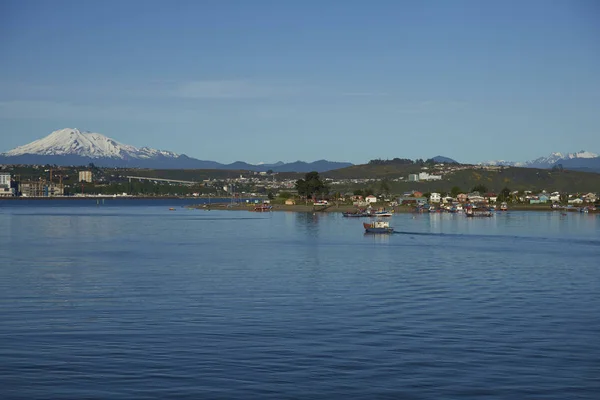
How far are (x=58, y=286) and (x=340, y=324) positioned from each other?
1070cm

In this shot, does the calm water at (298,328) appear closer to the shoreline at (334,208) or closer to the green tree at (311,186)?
the shoreline at (334,208)

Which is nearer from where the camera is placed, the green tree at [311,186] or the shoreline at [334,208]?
the shoreline at [334,208]

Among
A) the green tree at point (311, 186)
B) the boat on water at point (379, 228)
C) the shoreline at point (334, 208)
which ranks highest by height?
the green tree at point (311, 186)

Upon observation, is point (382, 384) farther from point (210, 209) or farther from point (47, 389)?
point (210, 209)

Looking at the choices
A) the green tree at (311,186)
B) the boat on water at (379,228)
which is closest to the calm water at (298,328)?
the boat on water at (379,228)

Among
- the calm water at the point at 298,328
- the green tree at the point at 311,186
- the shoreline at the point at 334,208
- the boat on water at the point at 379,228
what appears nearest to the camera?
the calm water at the point at 298,328

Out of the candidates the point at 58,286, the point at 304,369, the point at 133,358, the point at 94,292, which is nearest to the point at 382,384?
the point at 304,369

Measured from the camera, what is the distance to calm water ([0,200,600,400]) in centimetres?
1302

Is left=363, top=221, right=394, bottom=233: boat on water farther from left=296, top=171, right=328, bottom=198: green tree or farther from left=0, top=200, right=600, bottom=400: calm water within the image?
left=296, top=171, right=328, bottom=198: green tree

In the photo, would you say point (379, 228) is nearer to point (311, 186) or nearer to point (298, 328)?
point (298, 328)

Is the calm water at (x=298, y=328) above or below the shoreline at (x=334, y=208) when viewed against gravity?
above

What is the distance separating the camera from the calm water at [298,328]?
42.7ft

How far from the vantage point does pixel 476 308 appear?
67.5 ft

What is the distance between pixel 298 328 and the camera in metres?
17.5
